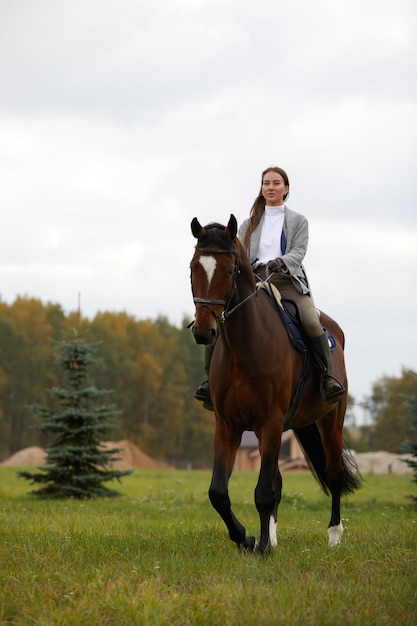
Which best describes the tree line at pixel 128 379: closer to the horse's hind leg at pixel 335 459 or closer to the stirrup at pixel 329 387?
the horse's hind leg at pixel 335 459

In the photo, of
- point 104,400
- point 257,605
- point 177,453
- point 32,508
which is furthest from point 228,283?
point 177,453

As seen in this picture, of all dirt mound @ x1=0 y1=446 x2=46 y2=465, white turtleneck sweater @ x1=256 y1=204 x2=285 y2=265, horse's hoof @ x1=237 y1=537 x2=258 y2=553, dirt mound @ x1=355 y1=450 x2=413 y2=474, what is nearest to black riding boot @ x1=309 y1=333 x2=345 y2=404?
white turtleneck sweater @ x1=256 y1=204 x2=285 y2=265

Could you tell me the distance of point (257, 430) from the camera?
24.2 ft

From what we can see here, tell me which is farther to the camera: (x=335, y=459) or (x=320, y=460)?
(x=320, y=460)

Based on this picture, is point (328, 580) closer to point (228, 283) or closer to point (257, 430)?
point (257, 430)

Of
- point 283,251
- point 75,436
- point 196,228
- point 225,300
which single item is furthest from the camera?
point 75,436

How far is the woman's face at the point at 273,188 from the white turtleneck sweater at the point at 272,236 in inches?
3.2

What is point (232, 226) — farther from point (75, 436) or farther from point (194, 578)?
point (75, 436)

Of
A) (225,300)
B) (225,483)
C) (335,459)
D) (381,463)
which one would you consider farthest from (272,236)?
(381,463)

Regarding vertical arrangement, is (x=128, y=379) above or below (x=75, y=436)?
above

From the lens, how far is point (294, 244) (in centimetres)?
849

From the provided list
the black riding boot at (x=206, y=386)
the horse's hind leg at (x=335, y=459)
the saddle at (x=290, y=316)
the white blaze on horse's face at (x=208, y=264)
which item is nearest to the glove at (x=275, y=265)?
the saddle at (x=290, y=316)

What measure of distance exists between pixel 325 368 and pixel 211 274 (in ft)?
7.80

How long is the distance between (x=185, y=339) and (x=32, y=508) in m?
73.3
